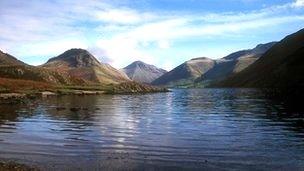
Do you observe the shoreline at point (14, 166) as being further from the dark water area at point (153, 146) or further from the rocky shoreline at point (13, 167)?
the dark water area at point (153, 146)

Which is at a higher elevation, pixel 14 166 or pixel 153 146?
pixel 14 166

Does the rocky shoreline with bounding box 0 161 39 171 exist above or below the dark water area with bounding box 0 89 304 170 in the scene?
above

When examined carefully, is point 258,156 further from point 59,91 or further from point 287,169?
point 59,91

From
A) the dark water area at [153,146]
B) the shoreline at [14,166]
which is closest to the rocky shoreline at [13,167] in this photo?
the shoreline at [14,166]

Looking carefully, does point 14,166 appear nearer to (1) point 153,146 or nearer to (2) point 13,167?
(2) point 13,167

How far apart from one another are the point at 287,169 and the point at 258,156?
5044 millimetres

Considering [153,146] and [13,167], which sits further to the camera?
[153,146]

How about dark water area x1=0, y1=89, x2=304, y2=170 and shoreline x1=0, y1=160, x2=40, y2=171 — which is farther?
dark water area x1=0, y1=89, x2=304, y2=170

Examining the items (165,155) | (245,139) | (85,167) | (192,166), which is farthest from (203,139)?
(85,167)

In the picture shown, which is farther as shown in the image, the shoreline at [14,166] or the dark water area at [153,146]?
the dark water area at [153,146]

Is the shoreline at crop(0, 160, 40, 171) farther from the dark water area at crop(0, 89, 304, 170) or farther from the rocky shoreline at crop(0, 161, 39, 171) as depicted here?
the dark water area at crop(0, 89, 304, 170)

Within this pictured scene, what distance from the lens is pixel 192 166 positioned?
1239 inches

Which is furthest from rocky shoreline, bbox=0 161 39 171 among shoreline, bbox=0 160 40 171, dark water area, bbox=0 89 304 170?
dark water area, bbox=0 89 304 170

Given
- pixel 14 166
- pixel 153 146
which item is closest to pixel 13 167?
pixel 14 166
